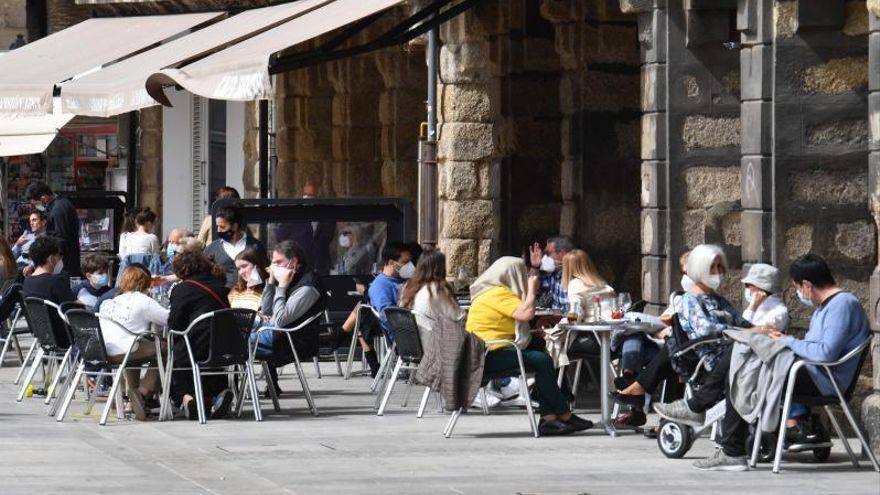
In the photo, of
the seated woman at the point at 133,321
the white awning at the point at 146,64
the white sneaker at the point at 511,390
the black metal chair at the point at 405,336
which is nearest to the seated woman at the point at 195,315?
the seated woman at the point at 133,321

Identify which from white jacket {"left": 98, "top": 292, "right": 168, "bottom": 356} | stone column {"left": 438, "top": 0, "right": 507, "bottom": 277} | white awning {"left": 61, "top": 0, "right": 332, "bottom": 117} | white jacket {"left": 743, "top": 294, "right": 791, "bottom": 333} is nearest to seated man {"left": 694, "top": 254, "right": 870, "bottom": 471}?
white jacket {"left": 743, "top": 294, "right": 791, "bottom": 333}

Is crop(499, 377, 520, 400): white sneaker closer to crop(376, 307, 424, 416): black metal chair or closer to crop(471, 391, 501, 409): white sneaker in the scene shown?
crop(471, 391, 501, 409): white sneaker

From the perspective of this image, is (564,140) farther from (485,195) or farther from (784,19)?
(784,19)

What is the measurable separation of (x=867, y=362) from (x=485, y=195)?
712 centimetres

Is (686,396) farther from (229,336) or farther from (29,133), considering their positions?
(29,133)

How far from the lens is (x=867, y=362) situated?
47.4 feet

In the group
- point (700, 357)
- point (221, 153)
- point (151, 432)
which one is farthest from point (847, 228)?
point (221, 153)

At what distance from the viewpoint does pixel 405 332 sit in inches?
609

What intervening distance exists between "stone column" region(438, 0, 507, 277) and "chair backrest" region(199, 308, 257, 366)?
5.71 metres

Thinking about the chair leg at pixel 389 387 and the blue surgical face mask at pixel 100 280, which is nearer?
the chair leg at pixel 389 387

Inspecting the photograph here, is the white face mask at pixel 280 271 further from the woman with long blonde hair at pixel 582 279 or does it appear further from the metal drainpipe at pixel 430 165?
the metal drainpipe at pixel 430 165

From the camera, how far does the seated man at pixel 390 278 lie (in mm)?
17547

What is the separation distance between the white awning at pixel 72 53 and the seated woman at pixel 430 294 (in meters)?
6.50

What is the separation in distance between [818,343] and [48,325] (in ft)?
20.6
